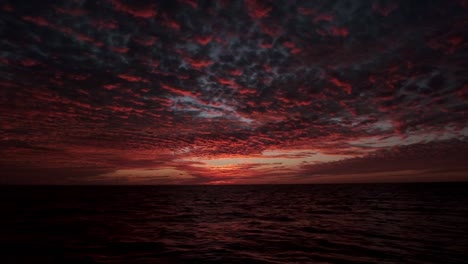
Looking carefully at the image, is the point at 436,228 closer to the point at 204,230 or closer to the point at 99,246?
the point at 204,230

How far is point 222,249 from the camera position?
40.8ft

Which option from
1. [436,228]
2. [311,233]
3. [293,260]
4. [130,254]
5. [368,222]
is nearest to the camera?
[293,260]

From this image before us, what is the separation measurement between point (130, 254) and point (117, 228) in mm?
7290

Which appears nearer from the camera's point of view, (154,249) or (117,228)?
(154,249)

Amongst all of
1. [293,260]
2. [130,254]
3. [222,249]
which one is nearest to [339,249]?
[293,260]

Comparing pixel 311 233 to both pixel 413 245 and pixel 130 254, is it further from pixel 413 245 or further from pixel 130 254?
pixel 130 254

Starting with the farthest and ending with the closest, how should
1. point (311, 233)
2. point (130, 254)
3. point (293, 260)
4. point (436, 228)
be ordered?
point (436, 228) → point (311, 233) → point (130, 254) → point (293, 260)

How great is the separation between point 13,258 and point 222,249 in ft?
27.9

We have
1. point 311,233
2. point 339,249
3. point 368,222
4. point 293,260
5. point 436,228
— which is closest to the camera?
point 293,260

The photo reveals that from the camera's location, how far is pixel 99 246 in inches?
509

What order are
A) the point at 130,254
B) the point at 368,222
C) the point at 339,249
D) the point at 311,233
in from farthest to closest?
the point at 368,222 < the point at 311,233 < the point at 339,249 < the point at 130,254

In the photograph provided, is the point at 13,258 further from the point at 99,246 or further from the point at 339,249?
the point at 339,249

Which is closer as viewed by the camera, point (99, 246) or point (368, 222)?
point (99, 246)

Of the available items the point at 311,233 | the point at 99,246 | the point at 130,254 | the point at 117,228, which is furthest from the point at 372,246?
the point at 117,228
